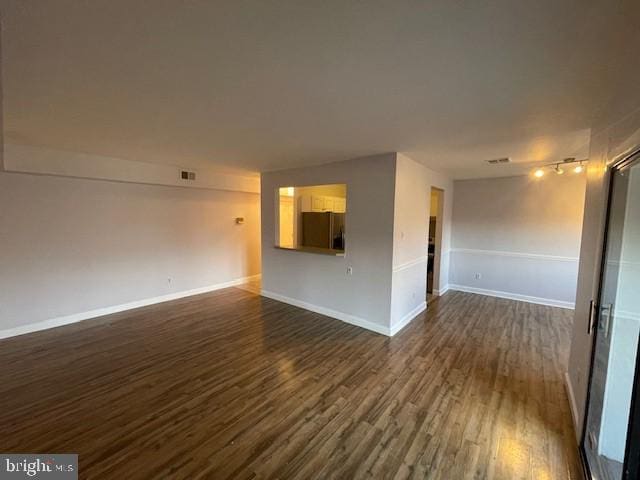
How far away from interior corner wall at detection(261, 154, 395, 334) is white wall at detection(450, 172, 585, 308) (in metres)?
3.20

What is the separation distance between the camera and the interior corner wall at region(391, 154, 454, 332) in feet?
12.3

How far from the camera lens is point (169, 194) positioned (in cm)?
510

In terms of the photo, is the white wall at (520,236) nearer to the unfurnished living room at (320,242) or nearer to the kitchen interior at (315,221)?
the unfurnished living room at (320,242)

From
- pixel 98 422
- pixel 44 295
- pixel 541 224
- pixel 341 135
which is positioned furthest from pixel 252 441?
pixel 541 224

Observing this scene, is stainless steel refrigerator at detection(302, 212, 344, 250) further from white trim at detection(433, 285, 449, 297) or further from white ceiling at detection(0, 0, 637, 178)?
white ceiling at detection(0, 0, 637, 178)

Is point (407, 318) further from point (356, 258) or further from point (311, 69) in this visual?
point (311, 69)

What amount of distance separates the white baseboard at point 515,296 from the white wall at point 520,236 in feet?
0.05

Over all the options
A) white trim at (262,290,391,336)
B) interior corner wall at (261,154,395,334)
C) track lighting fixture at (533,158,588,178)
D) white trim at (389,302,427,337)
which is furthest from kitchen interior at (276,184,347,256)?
track lighting fixture at (533,158,588,178)

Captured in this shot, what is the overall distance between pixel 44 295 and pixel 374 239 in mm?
4675

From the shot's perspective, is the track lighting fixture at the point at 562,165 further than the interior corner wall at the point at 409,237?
Yes

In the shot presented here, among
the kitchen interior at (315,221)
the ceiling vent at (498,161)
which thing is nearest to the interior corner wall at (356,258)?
the kitchen interior at (315,221)

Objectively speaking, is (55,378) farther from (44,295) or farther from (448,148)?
(448,148)

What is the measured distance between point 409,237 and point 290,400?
9.08 feet

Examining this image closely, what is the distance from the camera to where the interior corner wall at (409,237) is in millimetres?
3754
